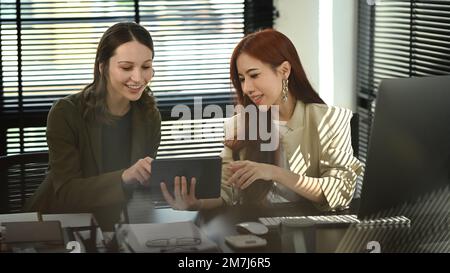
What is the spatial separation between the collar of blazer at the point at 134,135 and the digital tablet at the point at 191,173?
39 millimetres

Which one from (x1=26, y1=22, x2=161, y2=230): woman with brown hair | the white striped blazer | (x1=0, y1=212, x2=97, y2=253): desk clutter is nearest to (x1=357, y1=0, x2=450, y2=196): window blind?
the white striped blazer

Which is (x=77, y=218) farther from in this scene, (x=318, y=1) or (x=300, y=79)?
(x=318, y=1)

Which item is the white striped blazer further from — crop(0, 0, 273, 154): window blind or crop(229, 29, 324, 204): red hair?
crop(0, 0, 273, 154): window blind

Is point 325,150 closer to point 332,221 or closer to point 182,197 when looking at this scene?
point 332,221

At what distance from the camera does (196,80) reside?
167cm

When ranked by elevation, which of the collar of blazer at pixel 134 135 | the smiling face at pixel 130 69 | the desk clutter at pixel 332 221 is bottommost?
the desk clutter at pixel 332 221

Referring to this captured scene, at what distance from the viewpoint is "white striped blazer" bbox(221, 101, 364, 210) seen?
1.70 meters

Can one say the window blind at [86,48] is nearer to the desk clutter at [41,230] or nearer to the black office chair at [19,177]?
the black office chair at [19,177]

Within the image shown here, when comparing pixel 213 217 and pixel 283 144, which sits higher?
pixel 283 144

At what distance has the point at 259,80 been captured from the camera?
1.69m

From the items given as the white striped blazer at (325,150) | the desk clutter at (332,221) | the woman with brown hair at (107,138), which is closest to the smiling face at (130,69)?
the woman with brown hair at (107,138)

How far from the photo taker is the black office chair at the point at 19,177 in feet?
5.41

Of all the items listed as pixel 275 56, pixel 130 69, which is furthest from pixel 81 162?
pixel 275 56

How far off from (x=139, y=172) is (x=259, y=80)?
0.29m
